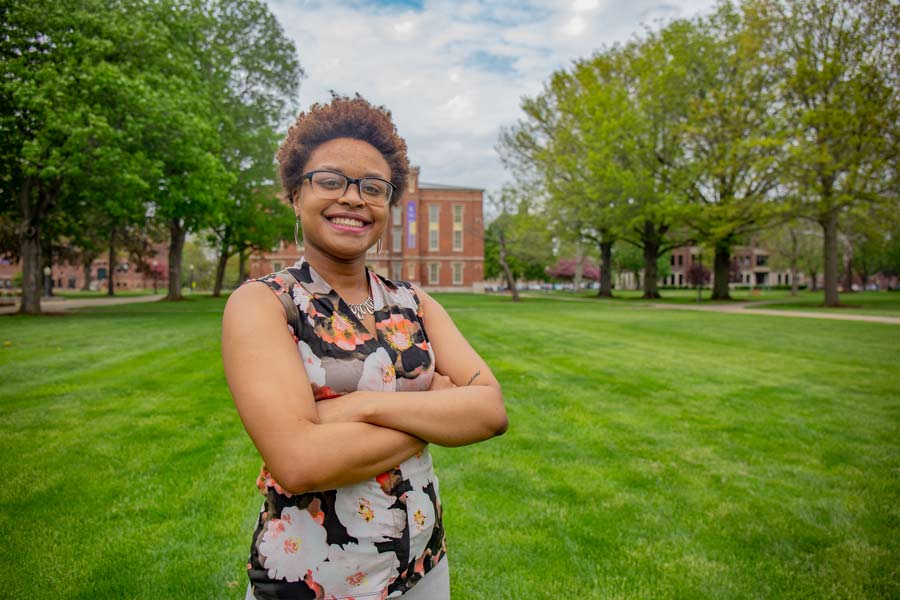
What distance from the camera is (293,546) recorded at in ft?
5.06

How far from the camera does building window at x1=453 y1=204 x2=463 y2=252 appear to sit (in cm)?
6662

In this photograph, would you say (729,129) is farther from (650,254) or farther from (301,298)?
(301,298)

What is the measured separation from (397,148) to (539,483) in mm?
3540

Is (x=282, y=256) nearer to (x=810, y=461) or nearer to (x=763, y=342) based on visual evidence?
(x=763, y=342)

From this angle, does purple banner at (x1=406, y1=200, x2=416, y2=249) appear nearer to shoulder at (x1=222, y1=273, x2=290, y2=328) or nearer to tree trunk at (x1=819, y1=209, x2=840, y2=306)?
tree trunk at (x1=819, y1=209, x2=840, y2=306)

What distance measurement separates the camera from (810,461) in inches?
207

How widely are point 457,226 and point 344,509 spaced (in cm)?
6591

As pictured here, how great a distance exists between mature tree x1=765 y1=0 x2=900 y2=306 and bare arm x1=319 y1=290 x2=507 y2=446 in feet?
95.0

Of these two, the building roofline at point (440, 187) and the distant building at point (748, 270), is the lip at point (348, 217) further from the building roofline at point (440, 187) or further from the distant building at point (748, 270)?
the distant building at point (748, 270)

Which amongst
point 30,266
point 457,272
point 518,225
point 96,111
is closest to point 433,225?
point 457,272

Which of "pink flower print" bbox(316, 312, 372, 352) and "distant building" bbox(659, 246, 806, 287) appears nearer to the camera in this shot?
"pink flower print" bbox(316, 312, 372, 352)

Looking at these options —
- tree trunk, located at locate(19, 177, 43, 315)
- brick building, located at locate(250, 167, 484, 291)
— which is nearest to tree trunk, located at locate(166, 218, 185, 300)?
tree trunk, located at locate(19, 177, 43, 315)

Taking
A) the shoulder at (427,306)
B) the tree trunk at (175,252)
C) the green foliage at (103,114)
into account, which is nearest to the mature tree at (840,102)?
the green foliage at (103,114)

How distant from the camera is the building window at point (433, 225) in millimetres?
66438
